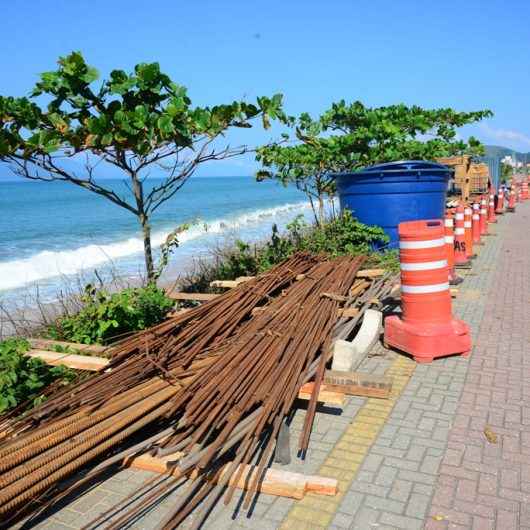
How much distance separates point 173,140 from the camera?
6.92m

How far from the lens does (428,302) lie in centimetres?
587

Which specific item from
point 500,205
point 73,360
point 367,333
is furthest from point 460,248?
point 500,205

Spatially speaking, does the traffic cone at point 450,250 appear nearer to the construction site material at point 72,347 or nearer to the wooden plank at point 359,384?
the wooden plank at point 359,384

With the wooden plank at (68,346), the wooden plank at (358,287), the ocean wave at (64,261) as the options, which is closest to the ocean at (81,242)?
the ocean wave at (64,261)

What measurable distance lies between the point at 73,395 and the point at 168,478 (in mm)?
1068

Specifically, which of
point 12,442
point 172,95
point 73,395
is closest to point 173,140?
point 172,95

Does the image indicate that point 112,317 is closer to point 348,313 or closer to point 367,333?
point 348,313

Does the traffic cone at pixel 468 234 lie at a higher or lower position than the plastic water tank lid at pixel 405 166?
lower

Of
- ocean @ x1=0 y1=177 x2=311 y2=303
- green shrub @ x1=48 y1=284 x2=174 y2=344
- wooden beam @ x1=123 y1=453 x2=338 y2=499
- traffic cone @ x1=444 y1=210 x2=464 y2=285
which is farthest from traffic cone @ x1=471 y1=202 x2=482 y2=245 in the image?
wooden beam @ x1=123 y1=453 x2=338 y2=499

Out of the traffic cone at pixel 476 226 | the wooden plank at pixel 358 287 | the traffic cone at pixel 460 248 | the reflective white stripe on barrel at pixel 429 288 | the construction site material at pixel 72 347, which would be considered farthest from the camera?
the traffic cone at pixel 476 226

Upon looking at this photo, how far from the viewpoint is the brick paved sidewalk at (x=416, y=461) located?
319 cm

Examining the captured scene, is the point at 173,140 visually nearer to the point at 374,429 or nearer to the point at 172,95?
the point at 172,95

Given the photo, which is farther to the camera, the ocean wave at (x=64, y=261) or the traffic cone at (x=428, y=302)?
the ocean wave at (x=64, y=261)

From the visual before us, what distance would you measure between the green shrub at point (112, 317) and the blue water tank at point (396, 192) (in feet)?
18.9
